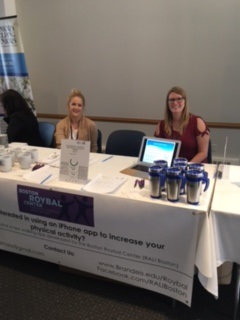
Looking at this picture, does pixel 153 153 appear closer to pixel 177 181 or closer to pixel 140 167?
pixel 140 167

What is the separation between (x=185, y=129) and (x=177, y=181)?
3.08 ft

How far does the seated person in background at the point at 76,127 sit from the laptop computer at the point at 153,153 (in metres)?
0.87

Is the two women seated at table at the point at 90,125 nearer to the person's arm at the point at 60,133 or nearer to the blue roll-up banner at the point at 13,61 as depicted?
the person's arm at the point at 60,133

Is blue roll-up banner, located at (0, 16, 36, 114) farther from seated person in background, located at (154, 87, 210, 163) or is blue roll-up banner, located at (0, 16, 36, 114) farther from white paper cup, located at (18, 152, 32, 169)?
seated person in background, located at (154, 87, 210, 163)

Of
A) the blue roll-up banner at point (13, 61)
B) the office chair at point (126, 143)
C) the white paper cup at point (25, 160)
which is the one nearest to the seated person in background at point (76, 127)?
the office chair at point (126, 143)

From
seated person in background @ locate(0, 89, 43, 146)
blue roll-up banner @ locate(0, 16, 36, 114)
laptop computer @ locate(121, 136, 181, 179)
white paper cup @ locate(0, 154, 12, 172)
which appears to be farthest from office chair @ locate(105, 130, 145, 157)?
blue roll-up banner @ locate(0, 16, 36, 114)

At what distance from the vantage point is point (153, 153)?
1.71m

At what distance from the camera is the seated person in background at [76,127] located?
8.15ft

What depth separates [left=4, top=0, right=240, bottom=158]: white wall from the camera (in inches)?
116

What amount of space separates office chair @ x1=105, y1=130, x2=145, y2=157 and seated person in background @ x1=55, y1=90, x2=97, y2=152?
176 mm

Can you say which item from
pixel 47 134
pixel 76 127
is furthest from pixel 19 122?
pixel 76 127

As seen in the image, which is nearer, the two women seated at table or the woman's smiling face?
the two women seated at table

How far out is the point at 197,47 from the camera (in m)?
3.00

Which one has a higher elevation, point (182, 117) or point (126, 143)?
point (182, 117)
